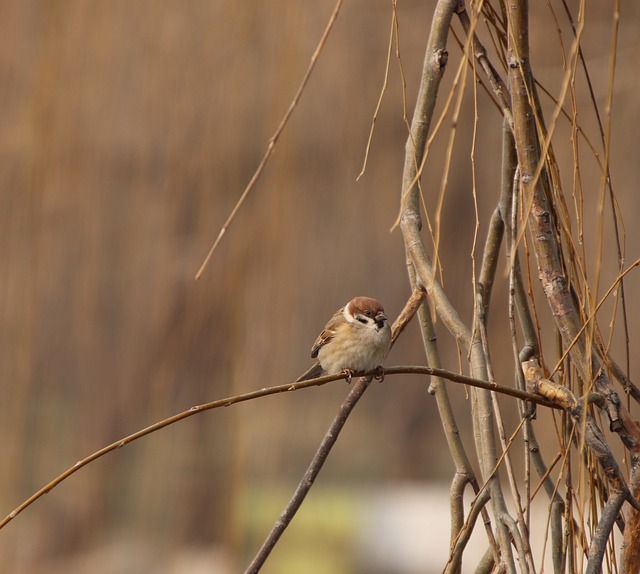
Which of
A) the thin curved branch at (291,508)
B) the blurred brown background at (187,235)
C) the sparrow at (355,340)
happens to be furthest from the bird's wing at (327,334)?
the blurred brown background at (187,235)

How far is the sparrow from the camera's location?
164 cm

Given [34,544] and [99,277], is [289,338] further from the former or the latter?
[34,544]

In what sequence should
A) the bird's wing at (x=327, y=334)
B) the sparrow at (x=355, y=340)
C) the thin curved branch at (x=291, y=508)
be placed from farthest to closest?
the bird's wing at (x=327, y=334), the sparrow at (x=355, y=340), the thin curved branch at (x=291, y=508)

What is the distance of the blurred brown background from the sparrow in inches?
34.5

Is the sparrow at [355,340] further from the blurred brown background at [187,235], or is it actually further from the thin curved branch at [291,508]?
the blurred brown background at [187,235]

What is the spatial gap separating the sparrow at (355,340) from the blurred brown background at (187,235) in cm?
88

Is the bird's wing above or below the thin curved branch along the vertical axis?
above

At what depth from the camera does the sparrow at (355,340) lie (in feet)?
5.37

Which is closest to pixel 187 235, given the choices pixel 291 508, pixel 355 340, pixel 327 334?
pixel 327 334

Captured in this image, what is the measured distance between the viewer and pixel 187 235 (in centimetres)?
271

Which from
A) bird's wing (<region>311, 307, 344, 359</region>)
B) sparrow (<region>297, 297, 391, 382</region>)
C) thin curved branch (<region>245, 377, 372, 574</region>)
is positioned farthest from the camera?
bird's wing (<region>311, 307, 344, 359</region>)

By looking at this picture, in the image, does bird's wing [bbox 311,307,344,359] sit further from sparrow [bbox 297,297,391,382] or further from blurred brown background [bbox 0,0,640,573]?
blurred brown background [bbox 0,0,640,573]

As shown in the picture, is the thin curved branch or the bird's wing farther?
the bird's wing

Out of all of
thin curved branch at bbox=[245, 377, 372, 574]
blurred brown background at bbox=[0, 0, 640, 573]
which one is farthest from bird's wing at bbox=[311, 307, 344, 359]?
blurred brown background at bbox=[0, 0, 640, 573]
